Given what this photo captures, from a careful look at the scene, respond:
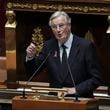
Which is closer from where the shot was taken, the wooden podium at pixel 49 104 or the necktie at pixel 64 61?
the wooden podium at pixel 49 104

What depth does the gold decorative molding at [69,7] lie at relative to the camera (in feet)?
16.8

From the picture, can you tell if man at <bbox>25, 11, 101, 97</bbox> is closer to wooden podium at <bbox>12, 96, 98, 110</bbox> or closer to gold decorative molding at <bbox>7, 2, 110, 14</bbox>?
wooden podium at <bbox>12, 96, 98, 110</bbox>

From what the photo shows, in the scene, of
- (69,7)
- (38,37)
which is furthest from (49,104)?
(38,37)

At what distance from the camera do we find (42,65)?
4402 mm

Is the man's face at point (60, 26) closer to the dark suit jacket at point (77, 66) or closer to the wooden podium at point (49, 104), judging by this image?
the dark suit jacket at point (77, 66)

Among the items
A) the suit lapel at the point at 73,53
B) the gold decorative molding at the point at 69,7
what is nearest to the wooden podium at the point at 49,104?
the suit lapel at the point at 73,53

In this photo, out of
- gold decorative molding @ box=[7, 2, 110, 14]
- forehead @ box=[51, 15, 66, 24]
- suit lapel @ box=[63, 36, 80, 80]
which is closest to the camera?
forehead @ box=[51, 15, 66, 24]

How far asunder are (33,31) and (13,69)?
42cm

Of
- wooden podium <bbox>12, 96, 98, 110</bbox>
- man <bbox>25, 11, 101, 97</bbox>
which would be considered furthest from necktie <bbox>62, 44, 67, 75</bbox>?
wooden podium <bbox>12, 96, 98, 110</bbox>

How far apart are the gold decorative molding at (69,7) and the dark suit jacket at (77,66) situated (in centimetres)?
81

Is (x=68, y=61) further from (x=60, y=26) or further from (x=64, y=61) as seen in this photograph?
(x=60, y=26)

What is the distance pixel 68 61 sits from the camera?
4.34 m

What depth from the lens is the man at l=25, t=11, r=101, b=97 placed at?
4199mm

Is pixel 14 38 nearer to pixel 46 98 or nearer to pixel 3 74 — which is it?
pixel 3 74
